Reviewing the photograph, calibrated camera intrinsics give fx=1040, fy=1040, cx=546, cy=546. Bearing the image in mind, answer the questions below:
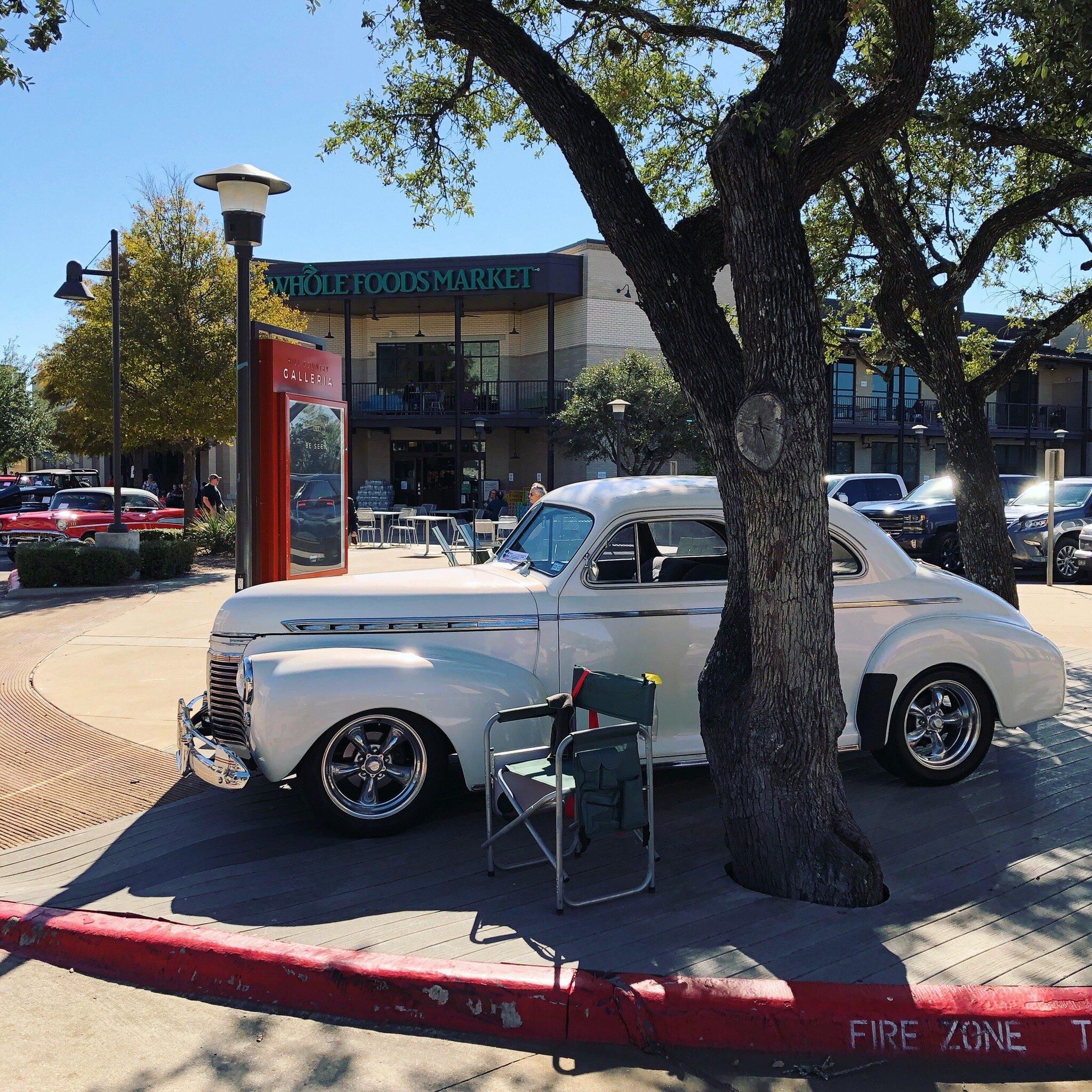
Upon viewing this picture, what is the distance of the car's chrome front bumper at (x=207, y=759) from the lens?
16.1 feet

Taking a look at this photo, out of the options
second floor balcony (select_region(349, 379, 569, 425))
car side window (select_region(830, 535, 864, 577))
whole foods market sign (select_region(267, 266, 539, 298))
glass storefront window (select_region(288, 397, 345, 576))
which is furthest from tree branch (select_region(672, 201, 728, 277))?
whole foods market sign (select_region(267, 266, 539, 298))

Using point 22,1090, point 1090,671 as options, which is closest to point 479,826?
point 22,1090

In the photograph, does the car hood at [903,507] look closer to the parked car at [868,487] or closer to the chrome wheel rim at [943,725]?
the parked car at [868,487]

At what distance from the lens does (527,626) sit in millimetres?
5562

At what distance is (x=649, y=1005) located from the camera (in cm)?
354

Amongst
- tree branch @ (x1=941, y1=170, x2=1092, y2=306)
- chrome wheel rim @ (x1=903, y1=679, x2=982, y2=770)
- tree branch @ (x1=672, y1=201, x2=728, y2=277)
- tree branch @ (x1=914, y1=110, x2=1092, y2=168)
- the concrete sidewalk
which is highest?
tree branch @ (x1=914, y1=110, x2=1092, y2=168)

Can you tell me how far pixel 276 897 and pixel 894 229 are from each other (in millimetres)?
8183

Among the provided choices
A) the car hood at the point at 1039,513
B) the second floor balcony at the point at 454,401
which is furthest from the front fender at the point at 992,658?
the second floor balcony at the point at 454,401

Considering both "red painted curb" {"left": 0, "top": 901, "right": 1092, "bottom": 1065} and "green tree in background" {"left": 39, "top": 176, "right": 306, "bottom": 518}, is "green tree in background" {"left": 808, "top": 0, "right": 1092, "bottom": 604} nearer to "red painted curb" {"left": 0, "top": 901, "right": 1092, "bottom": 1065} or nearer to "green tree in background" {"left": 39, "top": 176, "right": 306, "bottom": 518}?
"red painted curb" {"left": 0, "top": 901, "right": 1092, "bottom": 1065}

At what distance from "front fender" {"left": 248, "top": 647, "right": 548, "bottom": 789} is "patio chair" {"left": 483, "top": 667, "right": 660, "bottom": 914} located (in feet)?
0.49

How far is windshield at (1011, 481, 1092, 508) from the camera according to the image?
1903 cm

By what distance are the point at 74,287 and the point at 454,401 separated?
23.7m

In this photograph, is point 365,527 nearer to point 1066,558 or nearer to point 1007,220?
point 1066,558

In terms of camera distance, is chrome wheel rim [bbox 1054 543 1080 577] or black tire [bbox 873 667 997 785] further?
chrome wheel rim [bbox 1054 543 1080 577]
